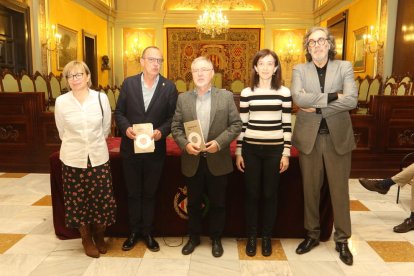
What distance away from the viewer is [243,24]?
41.5ft

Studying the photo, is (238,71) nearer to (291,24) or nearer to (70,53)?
(291,24)

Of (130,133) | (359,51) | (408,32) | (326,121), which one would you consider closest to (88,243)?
(130,133)

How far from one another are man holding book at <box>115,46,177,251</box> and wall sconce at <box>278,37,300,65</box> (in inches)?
407

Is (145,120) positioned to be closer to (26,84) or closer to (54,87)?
(26,84)

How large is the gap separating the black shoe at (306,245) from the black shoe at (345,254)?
0.64 feet

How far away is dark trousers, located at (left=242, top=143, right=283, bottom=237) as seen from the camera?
8.38 ft

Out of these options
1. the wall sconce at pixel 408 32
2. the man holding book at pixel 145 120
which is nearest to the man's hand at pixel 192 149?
the man holding book at pixel 145 120

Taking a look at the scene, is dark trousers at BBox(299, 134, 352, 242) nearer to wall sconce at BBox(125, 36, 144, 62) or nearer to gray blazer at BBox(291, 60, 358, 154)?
gray blazer at BBox(291, 60, 358, 154)

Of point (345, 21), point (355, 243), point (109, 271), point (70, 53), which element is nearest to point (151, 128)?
point (109, 271)

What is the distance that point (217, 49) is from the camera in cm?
1280

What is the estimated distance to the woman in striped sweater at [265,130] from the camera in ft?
8.29

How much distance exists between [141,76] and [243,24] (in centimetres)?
1070

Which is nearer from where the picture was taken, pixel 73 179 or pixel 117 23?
pixel 73 179

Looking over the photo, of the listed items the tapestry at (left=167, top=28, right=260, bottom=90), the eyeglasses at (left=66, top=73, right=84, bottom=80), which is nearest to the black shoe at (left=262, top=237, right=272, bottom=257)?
the eyeglasses at (left=66, top=73, right=84, bottom=80)
